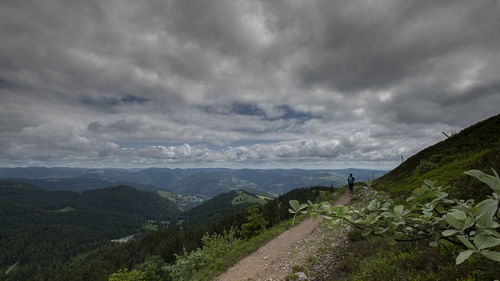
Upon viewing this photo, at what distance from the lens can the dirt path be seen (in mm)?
10861

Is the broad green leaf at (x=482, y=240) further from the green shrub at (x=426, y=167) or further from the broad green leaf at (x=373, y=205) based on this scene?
the green shrub at (x=426, y=167)

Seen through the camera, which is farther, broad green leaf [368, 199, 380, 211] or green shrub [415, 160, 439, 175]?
green shrub [415, 160, 439, 175]

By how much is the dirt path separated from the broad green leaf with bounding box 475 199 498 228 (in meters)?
10.8

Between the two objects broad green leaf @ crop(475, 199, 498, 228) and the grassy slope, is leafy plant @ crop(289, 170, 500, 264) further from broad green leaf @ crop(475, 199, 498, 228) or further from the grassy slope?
the grassy slope

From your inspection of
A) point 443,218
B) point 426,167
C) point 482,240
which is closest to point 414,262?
point 443,218

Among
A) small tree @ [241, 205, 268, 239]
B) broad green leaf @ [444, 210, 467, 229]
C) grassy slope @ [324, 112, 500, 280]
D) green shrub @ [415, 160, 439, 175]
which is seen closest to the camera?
broad green leaf @ [444, 210, 467, 229]

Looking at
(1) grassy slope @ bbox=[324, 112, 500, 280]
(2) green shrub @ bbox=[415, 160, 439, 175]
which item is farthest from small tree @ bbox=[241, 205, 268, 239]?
(2) green shrub @ bbox=[415, 160, 439, 175]

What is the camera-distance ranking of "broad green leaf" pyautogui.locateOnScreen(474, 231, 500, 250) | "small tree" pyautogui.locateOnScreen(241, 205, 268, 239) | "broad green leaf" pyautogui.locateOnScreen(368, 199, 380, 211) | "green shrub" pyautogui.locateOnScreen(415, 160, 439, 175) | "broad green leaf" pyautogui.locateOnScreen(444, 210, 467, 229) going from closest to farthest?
1. "broad green leaf" pyautogui.locateOnScreen(474, 231, 500, 250)
2. "broad green leaf" pyautogui.locateOnScreen(444, 210, 467, 229)
3. "broad green leaf" pyautogui.locateOnScreen(368, 199, 380, 211)
4. "green shrub" pyautogui.locateOnScreen(415, 160, 439, 175)
5. "small tree" pyautogui.locateOnScreen(241, 205, 268, 239)

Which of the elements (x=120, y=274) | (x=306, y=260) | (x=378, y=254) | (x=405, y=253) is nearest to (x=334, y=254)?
(x=306, y=260)

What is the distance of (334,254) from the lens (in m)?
10.3

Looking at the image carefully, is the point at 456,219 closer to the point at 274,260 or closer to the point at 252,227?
the point at 274,260

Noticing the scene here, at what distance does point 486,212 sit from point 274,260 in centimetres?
1288

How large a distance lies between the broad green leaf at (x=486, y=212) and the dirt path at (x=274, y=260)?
35.5 ft

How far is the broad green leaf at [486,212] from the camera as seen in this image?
1.20 metres
